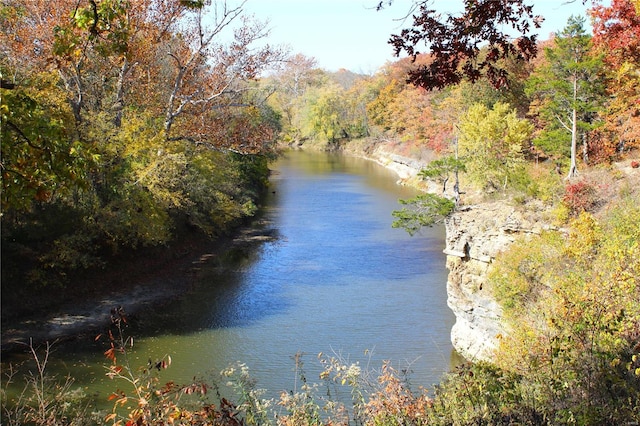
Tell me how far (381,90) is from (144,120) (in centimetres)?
4080

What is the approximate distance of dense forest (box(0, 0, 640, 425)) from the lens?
4461 millimetres

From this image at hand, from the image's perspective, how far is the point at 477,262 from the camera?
14281 millimetres

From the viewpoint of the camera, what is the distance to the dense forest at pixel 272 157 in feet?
14.6

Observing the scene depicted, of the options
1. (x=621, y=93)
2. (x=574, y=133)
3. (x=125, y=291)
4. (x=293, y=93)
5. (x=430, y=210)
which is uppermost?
Answer: (x=293, y=93)

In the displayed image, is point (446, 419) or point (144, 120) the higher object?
point (144, 120)

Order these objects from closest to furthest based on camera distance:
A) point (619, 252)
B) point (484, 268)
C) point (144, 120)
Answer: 1. point (619, 252)
2. point (484, 268)
3. point (144, 120)

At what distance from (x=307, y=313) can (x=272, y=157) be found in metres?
18.0

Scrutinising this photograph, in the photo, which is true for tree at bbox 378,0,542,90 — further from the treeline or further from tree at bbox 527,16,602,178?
tree at bbox 527,16,602,178

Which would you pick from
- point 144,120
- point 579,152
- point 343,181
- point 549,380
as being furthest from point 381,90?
point 549,380

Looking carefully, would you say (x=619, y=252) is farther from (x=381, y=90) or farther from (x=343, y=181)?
(x=381, y=90)

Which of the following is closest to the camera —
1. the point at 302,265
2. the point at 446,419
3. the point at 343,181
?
the point at 446,419

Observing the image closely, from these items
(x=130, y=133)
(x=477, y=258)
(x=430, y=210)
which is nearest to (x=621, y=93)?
(x=430, y=210)

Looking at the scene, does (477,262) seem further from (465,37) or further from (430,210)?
(465,37)

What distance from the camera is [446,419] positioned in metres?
4.77
